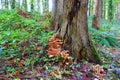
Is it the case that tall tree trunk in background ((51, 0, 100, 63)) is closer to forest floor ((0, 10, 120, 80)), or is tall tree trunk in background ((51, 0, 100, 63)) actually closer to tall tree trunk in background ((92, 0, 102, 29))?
forest floor ((0, 10, 120, 80))

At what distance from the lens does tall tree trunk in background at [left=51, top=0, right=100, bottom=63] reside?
6195 millimetres

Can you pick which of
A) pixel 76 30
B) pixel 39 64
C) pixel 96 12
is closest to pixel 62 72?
pixel 39 64

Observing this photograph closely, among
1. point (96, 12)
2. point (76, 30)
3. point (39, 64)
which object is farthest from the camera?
point (96, 12)

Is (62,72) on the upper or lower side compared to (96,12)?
lower

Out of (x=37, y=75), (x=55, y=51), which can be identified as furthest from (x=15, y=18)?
(x=37, y=75)

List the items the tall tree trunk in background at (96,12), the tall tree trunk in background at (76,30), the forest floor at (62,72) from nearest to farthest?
1. the forest floor at (62,72)
2. the tall tree trunk in background at (76,30)
3. the tall tree trunk in background at (96,12)

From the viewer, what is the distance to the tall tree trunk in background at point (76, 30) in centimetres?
620

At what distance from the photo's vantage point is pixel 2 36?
Result: 7168 millimetres

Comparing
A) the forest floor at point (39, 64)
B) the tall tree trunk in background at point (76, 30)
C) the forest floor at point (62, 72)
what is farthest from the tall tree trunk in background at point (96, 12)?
the forest floor at point (62, 72)

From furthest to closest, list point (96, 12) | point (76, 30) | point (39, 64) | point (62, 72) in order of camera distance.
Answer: point (96, 12), point (76, 30), point (39, 64), point (62, 72)

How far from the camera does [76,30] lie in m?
6.28

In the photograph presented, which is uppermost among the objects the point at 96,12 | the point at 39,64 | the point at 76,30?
the point at 96,12

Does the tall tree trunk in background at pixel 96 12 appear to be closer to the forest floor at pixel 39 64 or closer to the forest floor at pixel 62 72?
the forest floor at pixel 39 64

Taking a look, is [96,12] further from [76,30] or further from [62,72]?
[62,72]
